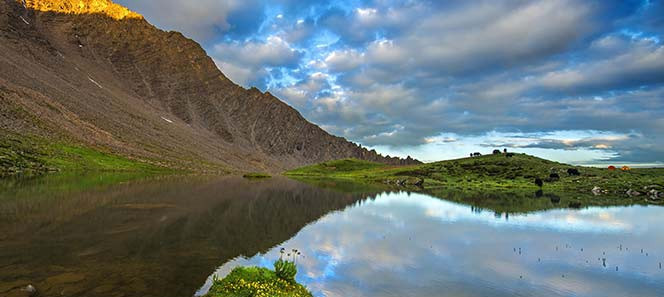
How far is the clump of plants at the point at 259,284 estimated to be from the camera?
1488 cm

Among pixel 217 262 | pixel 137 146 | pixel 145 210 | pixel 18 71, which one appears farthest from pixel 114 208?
pixel 18 71

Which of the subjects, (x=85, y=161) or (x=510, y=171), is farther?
(x=510, y=171)

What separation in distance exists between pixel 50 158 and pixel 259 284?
11373 centimetres

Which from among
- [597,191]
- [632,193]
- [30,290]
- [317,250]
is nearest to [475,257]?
[317,250]

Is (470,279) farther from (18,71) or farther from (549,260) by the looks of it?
(18,71)

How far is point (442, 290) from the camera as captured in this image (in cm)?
1889

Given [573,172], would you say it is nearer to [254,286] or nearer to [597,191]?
[597,191]

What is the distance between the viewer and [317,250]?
2773 cm

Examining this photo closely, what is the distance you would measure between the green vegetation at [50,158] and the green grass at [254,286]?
264ft

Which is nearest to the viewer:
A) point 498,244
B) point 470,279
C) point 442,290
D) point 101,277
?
point 101,277

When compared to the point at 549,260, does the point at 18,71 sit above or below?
above

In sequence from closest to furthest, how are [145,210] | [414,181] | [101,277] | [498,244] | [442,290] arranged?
[101,277]
[442,290]
[498,244]
[145,210]
[414,181]

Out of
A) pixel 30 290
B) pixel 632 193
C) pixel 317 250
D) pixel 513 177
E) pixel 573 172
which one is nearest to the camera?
pixel 30 290

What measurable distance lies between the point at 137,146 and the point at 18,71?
207ft
